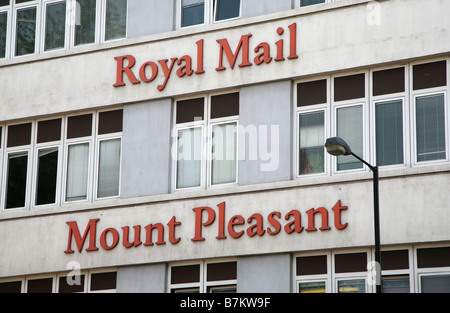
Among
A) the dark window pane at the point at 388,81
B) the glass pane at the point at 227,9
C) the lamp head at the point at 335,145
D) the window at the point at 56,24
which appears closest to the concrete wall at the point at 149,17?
the window at the point at 56,24

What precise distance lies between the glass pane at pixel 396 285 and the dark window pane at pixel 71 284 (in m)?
7.78

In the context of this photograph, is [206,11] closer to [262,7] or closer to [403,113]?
[262,7]

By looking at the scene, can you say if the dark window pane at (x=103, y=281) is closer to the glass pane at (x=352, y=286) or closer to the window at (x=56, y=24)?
the glass pane at (x=352, y=286)

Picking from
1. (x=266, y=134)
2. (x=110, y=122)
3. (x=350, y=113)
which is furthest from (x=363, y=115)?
(x=110, y=122)

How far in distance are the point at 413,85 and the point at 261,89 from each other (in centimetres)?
369

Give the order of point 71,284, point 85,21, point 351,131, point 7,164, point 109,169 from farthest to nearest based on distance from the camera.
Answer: point 85,21
point 7,164
point 109,169
point 71,284
point 351,131

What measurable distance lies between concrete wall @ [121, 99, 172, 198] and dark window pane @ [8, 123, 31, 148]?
10.4 feet

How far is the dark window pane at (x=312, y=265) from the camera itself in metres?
21.6

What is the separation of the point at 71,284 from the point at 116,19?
7.14 m

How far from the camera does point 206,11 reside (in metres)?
24.5

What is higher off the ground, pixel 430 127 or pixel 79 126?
pixel 79 126

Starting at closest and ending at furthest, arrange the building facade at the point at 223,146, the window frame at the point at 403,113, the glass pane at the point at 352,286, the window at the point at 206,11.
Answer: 1. the glass pane at the point at 352,286
2. the building facade at the point at 223,146
3. the window frame at the point at 403,113
4. the window at the point at 206,11
